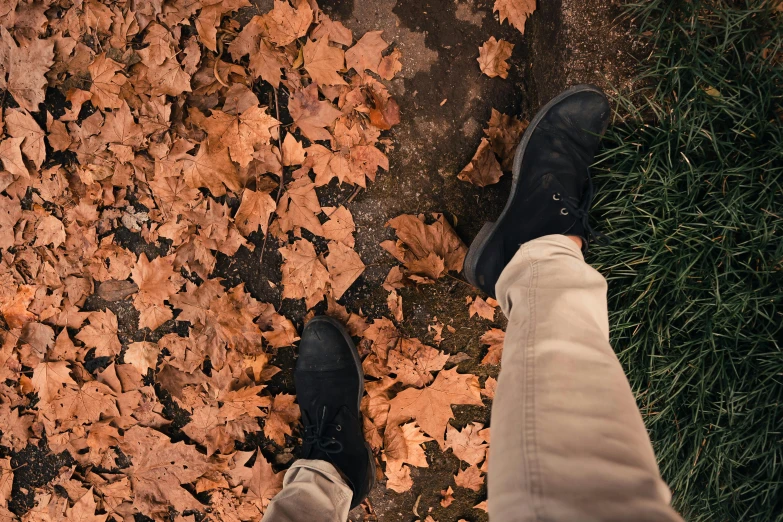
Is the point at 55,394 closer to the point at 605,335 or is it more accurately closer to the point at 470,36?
the point at 605,335

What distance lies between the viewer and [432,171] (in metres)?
2.00

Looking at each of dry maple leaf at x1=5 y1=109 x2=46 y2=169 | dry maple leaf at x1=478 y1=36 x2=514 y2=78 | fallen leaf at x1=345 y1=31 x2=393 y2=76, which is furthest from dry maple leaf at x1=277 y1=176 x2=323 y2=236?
dry maple leaf at x1=5 y1=109 x2=46 y2=169

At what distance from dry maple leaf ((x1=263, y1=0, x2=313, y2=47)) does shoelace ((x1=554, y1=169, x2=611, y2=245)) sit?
4.32 ft

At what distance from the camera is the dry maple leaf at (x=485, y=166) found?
6.41 feet

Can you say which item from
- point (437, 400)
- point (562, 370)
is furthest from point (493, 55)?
point (437, 400)

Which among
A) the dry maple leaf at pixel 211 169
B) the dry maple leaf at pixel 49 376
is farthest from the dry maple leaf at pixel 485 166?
the dry maple leaf at pixel 49 376

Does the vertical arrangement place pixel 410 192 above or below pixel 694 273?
below

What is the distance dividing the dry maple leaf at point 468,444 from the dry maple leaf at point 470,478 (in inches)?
1.4

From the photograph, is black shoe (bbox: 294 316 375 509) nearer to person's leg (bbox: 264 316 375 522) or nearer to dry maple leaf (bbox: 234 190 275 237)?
person's leg (bbox: 264 316 375 522)

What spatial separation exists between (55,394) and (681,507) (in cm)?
273

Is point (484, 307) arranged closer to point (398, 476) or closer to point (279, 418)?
point (398, 476)

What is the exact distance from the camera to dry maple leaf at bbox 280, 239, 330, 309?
2010 millimetres

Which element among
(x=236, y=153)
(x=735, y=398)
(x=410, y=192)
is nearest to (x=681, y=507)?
(x=735, y=398)

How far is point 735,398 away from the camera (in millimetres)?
1508
